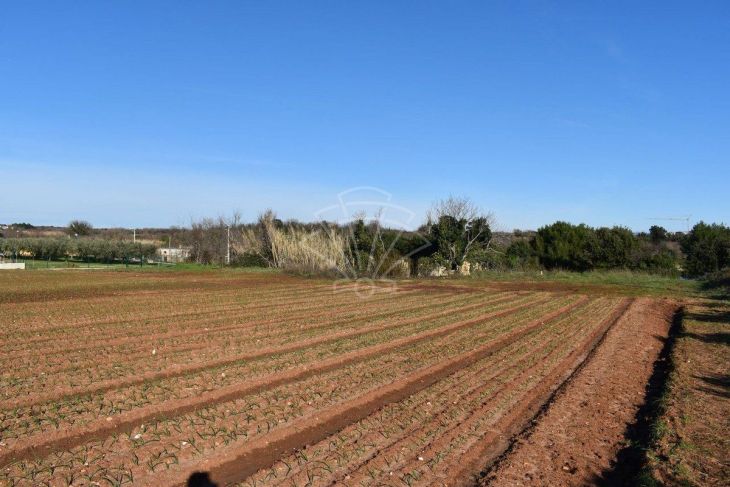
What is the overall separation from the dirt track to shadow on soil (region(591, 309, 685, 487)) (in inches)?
2.3

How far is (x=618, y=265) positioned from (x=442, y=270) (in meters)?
14.5

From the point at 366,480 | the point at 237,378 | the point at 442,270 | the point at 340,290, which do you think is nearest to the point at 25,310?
the point at 237,378

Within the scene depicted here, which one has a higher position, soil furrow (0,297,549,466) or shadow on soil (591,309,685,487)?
soil furrow (0,297,549,466)

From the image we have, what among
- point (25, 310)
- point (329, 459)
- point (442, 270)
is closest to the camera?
point (329, 459)

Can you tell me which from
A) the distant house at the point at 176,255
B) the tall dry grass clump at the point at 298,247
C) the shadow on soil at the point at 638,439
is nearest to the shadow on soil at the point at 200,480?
the shadow on soil at the point at 638,439

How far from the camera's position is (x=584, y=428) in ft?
18.9

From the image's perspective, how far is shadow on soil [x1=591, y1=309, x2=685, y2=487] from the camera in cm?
458

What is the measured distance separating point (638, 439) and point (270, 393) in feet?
13.8

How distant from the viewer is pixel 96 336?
35.3 ft

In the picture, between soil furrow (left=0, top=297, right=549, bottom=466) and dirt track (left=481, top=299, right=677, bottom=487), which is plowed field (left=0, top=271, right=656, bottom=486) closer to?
soil furrow (left=0, top=297, right=549, bottom=466)

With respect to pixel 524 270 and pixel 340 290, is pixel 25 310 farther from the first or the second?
pixel 524 270

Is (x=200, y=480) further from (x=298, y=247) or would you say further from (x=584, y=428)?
(x=298, y=247)

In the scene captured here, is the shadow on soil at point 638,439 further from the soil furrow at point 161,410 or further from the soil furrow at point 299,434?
the soil furrow at point 161,410

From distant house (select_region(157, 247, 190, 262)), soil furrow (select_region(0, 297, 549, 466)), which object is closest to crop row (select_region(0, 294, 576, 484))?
soil furrow (select_region(0, 297, 549, 466))
